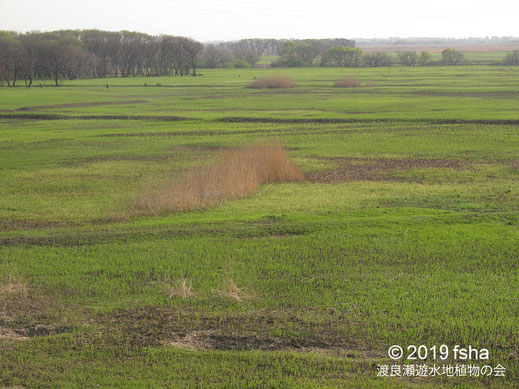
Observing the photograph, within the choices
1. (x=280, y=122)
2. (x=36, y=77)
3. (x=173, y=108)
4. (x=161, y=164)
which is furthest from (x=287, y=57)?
(x=161, y=164)

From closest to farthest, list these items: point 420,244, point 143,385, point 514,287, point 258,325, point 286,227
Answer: point 143,385 < point 258,325 < point 514,287 < point 420,244 < point 286,227

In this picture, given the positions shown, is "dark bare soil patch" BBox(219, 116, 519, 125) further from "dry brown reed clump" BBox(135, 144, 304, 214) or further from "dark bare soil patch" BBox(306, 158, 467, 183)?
"dry brown reed clump" BBox(135, 144, 304, 214)

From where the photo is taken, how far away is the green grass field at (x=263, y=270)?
901 cm

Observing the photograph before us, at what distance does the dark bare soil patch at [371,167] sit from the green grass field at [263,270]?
0.13m

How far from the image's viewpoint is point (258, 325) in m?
10.2

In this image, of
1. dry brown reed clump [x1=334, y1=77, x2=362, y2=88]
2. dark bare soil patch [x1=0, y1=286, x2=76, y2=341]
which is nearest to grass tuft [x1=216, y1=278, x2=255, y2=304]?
dark bare soil patch [x1=0, y1=286, x2=76, y2=341]

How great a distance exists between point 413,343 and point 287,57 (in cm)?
13970

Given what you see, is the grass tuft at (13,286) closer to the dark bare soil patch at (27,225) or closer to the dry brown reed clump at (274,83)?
the dark bare soil patch at (27,225)

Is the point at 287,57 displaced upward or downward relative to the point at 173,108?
upward

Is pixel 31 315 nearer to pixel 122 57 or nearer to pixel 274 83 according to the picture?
pixel 274 83

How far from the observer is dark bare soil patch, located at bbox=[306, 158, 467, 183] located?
24.2 m

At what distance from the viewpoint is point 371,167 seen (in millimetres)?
26344

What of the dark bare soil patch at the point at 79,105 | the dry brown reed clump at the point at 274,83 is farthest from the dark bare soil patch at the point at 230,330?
the dry brown reed clump at the point at 274,83

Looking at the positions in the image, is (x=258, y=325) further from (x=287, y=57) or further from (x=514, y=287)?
(x=287, y=57)
